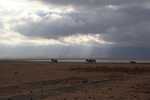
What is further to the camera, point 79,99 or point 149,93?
point 149,93

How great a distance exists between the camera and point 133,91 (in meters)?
40.2

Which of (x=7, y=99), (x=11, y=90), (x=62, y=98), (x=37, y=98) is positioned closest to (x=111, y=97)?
(x=62, y=98)

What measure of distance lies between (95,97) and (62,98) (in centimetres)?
312

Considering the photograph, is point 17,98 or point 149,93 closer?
point 17,98

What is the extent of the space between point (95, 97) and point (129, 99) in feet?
10.1

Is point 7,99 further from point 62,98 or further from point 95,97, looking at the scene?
point 95,97

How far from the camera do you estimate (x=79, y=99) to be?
3197cm

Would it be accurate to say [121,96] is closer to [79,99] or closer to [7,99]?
[79,99]

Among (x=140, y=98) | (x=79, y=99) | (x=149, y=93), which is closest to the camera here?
(x=79, y=99)

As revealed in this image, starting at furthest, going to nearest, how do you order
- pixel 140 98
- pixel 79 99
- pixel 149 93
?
pixel 149 93 → pixel 140 98 → pixel 79 99

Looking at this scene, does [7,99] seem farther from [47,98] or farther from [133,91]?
[133,91]

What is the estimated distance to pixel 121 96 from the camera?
34750 millimetres

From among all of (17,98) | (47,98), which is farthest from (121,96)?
(17,98)

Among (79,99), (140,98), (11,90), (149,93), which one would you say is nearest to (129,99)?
(140,98)
